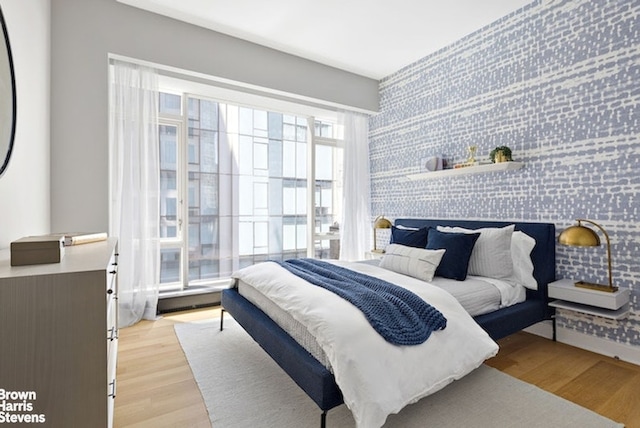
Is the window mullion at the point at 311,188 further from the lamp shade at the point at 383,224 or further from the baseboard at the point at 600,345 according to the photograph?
Result: the baseboard at the point at 600,345

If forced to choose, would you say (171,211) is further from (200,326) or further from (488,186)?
(488,186)

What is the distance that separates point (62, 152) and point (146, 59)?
1.20 meters

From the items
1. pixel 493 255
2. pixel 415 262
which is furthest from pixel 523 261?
pixel 415 262

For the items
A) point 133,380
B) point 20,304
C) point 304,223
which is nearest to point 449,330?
point 20,304

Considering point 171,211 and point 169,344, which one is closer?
point 169,344

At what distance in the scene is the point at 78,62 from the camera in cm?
288

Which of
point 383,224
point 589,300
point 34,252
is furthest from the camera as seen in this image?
point 383,224

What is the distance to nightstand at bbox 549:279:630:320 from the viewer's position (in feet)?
7.53

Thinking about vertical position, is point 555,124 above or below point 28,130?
above

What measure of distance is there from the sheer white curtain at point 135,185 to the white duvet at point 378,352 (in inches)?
74.1

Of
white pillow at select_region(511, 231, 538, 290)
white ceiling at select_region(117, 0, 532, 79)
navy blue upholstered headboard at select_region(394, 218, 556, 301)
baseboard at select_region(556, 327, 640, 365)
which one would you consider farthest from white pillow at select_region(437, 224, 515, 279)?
white ceiling at select_region(117, 0, 532, 79)

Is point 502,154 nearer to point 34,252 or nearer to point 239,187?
point 239,187

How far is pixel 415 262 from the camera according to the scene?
2791 mm

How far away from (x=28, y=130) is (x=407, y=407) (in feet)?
9.78
